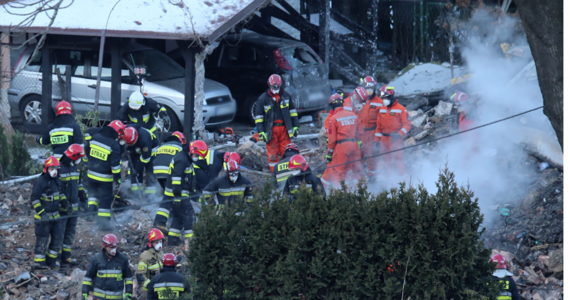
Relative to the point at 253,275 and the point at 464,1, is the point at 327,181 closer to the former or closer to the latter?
the point at 253,275

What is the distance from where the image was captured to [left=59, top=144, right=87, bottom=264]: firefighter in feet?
28.2

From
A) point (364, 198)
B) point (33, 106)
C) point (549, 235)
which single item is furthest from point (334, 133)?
point (33, 106)

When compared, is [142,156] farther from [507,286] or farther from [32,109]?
[507,286]

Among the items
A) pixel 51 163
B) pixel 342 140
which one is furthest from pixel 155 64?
pixel 51 163

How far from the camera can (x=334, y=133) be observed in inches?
400

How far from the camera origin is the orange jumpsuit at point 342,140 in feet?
33.0

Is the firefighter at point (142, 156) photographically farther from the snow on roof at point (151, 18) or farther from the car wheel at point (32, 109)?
the car wheel at point (32, 109)

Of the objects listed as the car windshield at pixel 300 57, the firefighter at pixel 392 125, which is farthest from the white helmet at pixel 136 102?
the car windshield at pixel 300 57

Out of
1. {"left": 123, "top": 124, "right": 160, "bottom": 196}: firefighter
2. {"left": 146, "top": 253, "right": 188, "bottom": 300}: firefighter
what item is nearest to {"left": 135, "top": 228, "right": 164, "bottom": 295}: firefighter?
{"left": 146, "top": 253, "right": 188, "bottom": 300}: firefighter

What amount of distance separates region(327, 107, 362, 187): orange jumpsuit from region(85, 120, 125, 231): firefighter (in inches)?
134

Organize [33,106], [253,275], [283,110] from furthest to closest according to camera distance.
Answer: [33,106] → [283,110] → [253,275]

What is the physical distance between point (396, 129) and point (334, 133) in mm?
1379

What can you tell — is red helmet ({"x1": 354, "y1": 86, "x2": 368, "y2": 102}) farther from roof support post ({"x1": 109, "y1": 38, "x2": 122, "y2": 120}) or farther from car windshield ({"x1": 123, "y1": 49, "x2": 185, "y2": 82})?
roof support post ({"x1": 109, "y1": 38, "x2": 122, "y2": 120})

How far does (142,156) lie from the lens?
1041 centimetres
